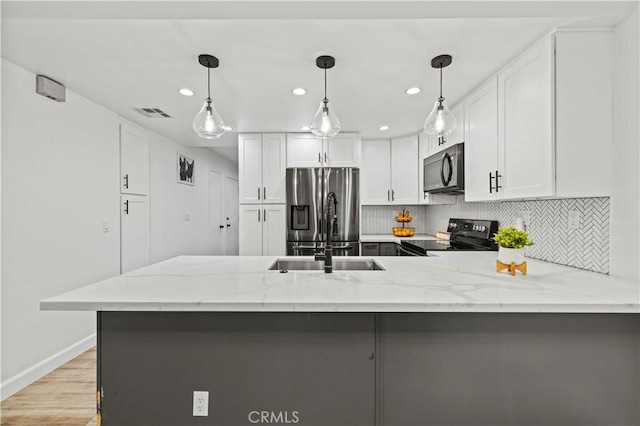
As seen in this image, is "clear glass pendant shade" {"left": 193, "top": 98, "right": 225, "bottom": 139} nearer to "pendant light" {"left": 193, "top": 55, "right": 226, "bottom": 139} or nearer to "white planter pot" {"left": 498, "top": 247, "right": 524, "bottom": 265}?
"pendant light" {"left": 193, "top": 55, "right": 226, "bottom": 139}

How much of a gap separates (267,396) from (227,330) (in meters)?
0.34

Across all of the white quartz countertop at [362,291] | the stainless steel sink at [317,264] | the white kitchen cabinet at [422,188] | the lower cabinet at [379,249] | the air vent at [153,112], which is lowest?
the lower cabinet at [379,249]

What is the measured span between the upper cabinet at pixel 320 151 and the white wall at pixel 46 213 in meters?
2.00

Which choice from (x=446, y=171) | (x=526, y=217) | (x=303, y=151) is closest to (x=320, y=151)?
(x=303, y=151)

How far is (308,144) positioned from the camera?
3.88 metres

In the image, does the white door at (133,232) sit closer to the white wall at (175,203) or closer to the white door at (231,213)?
the white wall at (175,203)

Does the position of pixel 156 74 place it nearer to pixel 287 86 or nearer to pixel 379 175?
pixel 287 86

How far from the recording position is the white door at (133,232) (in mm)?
3301

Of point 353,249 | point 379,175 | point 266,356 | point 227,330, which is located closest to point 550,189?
point 266,356

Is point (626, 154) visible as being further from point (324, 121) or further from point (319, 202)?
point (319, 202)

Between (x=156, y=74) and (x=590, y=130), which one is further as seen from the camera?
(x=156, y=74)

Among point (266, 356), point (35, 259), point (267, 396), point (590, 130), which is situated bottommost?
point (267, 396)

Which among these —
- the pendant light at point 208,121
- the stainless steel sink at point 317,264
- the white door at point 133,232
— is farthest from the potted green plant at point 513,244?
the white door at point 133,232

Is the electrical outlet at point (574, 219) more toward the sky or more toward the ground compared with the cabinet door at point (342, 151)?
more toward the ground
